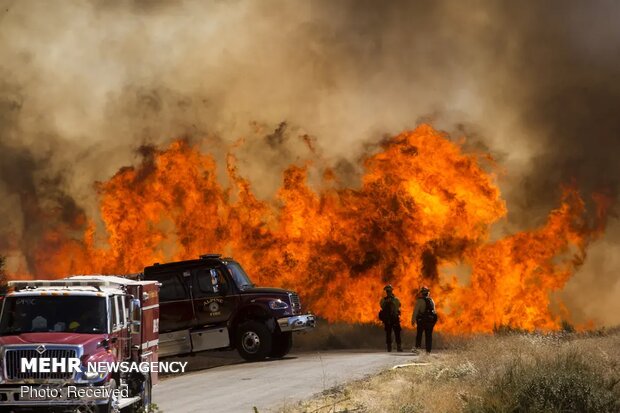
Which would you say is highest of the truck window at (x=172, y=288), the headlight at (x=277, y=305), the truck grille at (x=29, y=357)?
the truck window at (x=172, y=288)

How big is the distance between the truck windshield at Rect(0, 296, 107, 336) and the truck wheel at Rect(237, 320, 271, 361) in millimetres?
10731

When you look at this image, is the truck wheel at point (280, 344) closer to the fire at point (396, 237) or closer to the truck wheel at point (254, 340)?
the truck wheel at point (254, 340)

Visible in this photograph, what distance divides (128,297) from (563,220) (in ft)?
74.5

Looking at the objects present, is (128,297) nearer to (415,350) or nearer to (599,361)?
(599,361)

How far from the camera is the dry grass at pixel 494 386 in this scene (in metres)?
14.4

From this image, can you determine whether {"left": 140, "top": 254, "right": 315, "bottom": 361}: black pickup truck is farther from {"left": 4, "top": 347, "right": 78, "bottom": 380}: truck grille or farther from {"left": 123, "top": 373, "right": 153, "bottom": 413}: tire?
{"left": 4, "top": 347, "right": 78, "bottom": 380}: truck grille

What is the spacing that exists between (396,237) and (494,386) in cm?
1855

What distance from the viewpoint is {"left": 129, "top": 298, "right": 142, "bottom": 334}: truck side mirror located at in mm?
16156

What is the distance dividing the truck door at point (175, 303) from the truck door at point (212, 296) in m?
0.22

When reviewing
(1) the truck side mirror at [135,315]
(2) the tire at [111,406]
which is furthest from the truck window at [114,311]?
(2) the tire at [111,406]

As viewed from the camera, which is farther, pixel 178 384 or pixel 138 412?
pixel 178 384

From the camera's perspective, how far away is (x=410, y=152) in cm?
3488

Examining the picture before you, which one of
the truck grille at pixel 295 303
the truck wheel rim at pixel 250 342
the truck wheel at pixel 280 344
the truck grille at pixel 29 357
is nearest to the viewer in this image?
the truck grille at pixel 29 357

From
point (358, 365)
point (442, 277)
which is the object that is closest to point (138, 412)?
point (358, 365)
